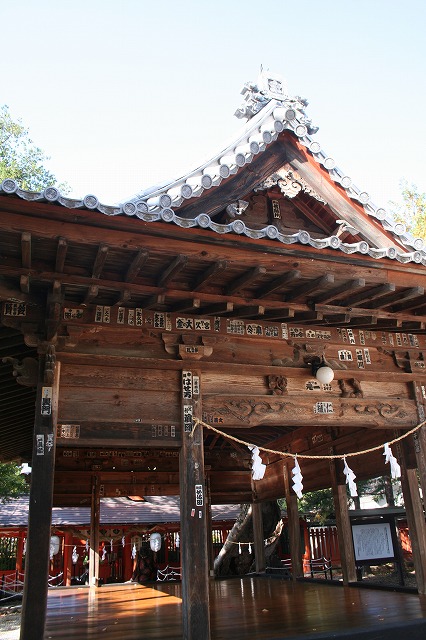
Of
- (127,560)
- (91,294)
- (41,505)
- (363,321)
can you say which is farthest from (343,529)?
(127,560)

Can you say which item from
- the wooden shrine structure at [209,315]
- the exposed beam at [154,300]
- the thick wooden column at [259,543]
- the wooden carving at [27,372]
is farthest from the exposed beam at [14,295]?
the thick wooden column at [259,543]

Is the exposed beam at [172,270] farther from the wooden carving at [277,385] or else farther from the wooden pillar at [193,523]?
the wooden carving at [277,385]

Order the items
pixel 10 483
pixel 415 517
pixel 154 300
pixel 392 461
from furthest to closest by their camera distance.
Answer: pixel 10 483
pixel 415 517
pixel 392 461
pixel 154 300

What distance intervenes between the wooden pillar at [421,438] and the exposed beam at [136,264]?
5.17 m

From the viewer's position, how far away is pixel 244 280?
6.47 m

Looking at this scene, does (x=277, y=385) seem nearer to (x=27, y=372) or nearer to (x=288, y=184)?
(x=288, y=184)

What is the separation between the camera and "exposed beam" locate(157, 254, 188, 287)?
5.79m

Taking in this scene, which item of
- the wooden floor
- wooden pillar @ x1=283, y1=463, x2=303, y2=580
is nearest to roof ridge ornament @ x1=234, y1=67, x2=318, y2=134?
the wooden floor

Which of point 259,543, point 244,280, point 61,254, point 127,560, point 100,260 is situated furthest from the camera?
point 127,560

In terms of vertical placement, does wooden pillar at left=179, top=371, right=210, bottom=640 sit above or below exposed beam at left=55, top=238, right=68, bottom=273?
below

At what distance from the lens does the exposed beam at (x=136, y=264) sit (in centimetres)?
564

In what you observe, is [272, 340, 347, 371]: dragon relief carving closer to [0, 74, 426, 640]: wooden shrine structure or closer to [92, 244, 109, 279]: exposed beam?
[0, 74, 426, 640]: wooden shrine structure

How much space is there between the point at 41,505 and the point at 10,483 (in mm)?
15453

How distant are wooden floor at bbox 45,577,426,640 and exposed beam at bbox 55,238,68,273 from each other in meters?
4.92
